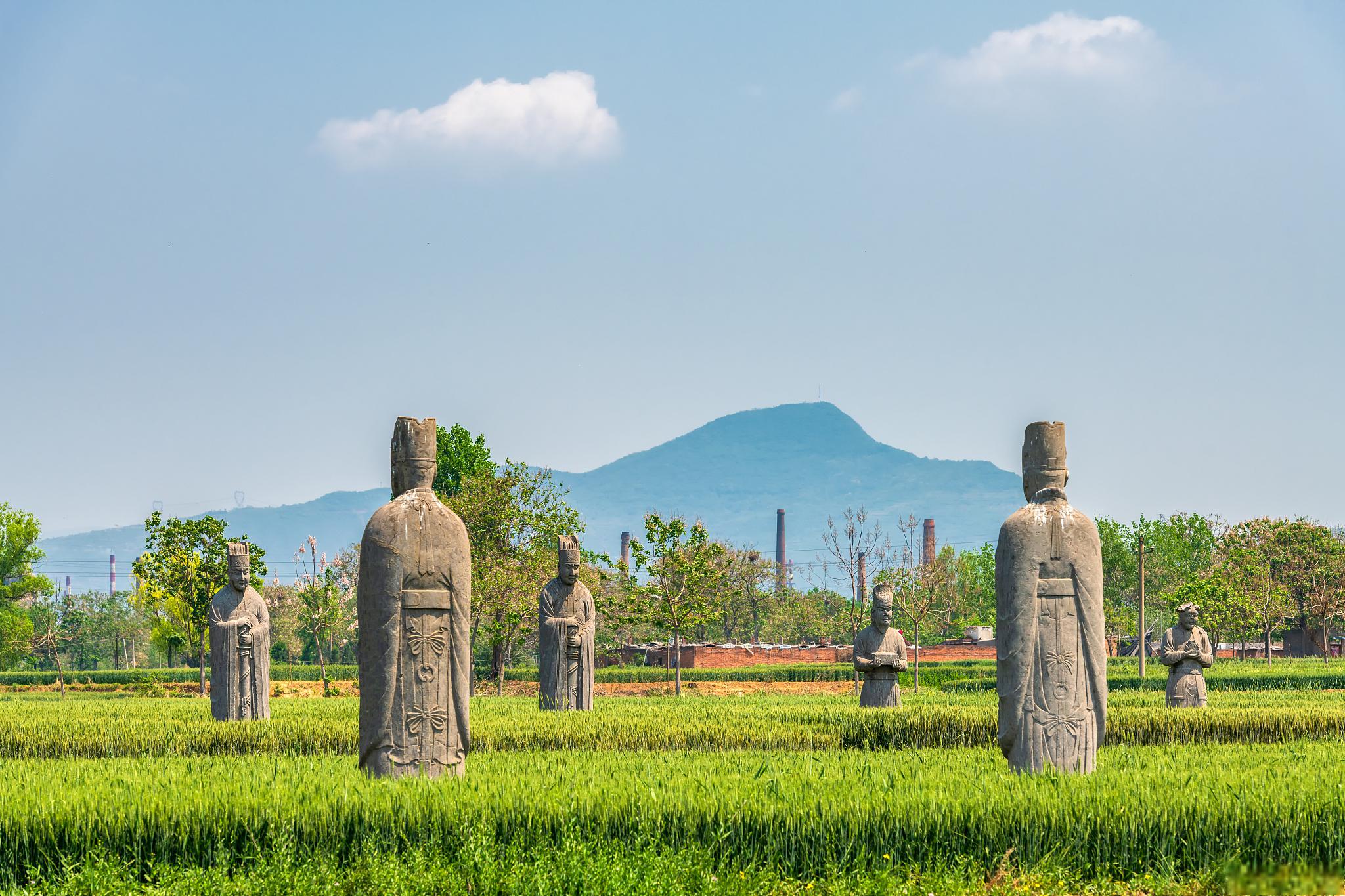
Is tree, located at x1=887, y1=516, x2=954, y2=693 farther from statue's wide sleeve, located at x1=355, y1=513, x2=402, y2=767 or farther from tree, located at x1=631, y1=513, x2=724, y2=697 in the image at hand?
statue's wide sleeve, located at x1=355, y1=513, x2=402, y2=767

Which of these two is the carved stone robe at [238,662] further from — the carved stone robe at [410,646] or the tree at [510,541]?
the tree at [510,541]

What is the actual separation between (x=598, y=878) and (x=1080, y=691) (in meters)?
5.02

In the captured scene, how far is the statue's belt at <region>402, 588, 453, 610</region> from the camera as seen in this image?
10.4 m

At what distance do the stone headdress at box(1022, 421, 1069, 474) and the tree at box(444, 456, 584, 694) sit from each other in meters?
24.2

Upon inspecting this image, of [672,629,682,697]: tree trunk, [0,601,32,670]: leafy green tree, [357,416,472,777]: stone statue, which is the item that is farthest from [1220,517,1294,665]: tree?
[0,601,32,670]: leafy green tree

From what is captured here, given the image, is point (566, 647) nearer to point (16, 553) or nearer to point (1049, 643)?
point (1049, 643)

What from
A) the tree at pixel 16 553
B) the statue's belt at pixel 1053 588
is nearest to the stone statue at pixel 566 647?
the statue's belt at pixel 1053 588

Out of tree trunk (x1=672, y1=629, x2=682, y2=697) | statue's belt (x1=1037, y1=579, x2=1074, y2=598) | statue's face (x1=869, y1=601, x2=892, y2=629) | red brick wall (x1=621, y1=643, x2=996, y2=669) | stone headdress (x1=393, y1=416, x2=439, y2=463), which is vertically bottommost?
red brick wall (x1=621, y1=643, x2=996, y2=669)

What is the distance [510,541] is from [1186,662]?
71.5 ft

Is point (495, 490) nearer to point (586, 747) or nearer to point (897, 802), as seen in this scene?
point (586, 747)

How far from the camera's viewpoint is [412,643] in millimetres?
10430

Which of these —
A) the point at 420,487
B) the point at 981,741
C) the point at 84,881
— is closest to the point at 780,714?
the point at 981,741

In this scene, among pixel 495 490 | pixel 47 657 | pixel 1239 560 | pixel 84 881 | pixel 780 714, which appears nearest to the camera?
Result: pixel 84 881

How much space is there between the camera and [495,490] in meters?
36.0
